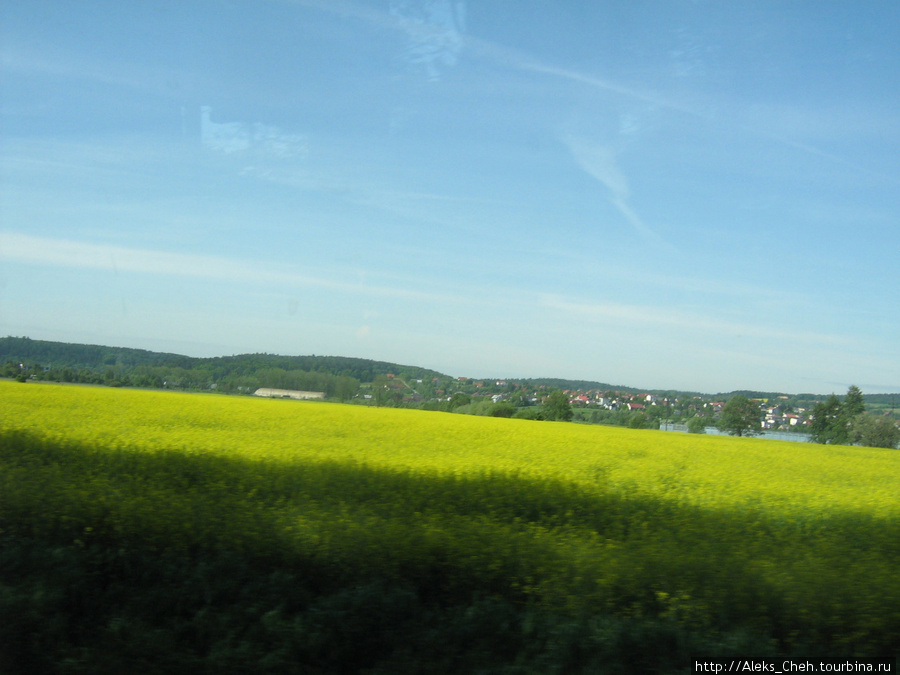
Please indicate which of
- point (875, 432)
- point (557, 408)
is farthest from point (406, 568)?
point (557, 408)

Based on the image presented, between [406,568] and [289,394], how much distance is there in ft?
94.5

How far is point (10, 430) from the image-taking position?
39.7 ft

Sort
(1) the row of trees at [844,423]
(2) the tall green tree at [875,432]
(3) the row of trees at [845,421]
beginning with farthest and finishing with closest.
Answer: (3) the row of trees at [845,421], (1) the row of trees at [844,423], (2) the tall green tree at [875,432]

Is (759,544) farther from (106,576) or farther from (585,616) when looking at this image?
(106,576)

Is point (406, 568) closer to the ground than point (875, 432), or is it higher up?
closer to the ground

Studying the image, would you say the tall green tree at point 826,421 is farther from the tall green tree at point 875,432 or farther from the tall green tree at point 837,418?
the tall green tree at point 875,432

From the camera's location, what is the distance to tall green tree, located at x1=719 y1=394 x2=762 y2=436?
32344mm

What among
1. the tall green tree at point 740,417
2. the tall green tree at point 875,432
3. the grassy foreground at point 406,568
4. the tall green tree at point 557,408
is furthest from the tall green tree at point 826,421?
the grassy foreground at point 406,568

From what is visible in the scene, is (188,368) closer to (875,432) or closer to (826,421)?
(826,421)

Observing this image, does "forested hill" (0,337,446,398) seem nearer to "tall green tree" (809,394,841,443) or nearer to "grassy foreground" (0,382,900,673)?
"grassy foreground" (0,382,900,673)

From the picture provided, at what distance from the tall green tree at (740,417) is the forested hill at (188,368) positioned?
15571 mm

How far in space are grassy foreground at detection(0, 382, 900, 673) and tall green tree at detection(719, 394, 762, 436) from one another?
22905 millimetres

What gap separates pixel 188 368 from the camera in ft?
90.0

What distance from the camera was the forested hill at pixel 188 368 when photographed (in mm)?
20375
